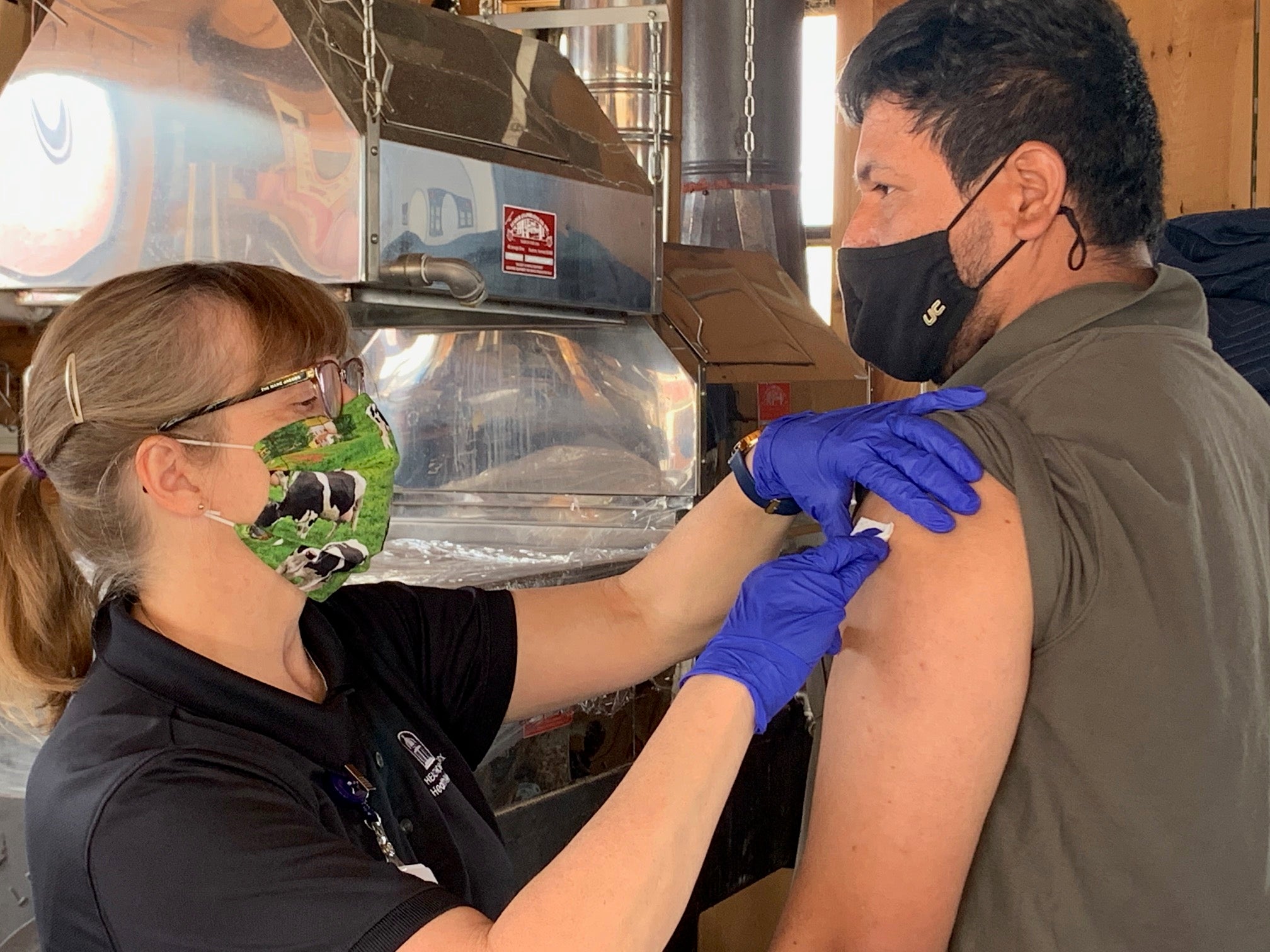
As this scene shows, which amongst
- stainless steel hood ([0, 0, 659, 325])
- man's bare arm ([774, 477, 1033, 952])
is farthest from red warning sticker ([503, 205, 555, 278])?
man's bare arm ([774, 477, 1033, 952])

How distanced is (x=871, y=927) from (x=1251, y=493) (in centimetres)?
53

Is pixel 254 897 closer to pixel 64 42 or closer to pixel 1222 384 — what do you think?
pixel 1222 384

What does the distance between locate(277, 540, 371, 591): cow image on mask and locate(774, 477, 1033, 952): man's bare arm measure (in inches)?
24.5

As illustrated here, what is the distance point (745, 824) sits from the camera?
2.65m

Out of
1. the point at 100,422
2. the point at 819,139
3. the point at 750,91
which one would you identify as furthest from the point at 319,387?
the point at 819,139

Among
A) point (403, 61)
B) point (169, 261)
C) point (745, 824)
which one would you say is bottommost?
point (745, 824)

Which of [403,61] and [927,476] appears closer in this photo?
A: [927,476]

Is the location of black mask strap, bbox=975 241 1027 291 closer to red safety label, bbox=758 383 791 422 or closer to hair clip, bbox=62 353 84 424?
hair clip, bbox=62 353 84 424

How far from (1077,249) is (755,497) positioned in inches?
21.7

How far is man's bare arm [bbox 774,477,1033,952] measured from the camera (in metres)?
1.05

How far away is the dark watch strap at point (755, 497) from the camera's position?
163 cm

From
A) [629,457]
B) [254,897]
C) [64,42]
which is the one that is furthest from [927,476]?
[629,457]

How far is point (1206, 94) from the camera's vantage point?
284cm

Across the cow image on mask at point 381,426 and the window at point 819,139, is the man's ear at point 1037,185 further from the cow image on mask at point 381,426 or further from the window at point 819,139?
the window at point 819,139
